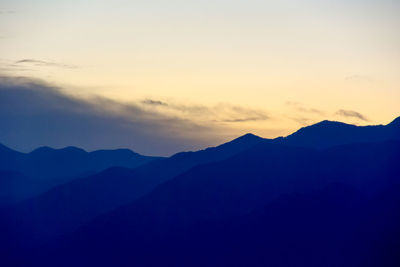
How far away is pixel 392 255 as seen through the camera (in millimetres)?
195750

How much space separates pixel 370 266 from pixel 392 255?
8825 millimetres

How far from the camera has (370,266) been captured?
654 ft
